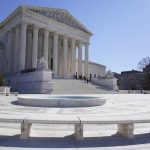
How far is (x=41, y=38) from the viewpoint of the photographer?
6081 centimetres

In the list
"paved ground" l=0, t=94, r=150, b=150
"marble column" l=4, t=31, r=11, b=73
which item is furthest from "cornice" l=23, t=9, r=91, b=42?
"paved ground" l=0, t=94, r=150, b=150

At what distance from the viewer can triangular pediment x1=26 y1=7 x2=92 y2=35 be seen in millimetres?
55369

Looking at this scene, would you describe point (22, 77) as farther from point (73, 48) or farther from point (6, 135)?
point (6, 135)

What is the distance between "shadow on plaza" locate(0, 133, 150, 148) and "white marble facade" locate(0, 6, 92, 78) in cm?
4389

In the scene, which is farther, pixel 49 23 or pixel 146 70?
pixel 146 70

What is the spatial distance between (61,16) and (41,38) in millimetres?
7987

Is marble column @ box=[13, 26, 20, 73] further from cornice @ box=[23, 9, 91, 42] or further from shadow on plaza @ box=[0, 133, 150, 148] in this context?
shadow on plaza @ box=[0, 133, 150, 148]

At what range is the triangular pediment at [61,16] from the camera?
55.4 m

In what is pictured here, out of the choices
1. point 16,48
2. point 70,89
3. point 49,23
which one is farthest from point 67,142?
point 49,23

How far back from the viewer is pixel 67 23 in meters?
62.1

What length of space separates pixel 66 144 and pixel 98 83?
47862 mm

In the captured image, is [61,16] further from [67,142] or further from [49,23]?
[67,142]

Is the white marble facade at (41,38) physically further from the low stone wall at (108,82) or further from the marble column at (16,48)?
the low stone wall at (108,82)

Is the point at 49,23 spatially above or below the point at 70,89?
above
